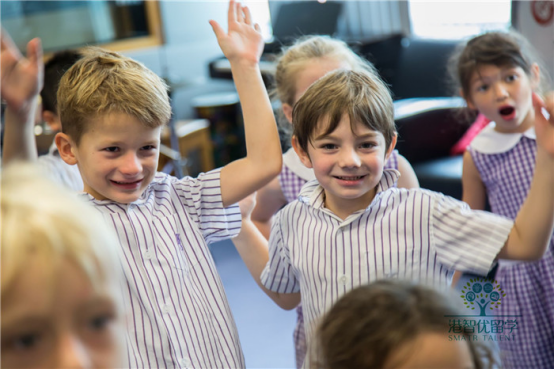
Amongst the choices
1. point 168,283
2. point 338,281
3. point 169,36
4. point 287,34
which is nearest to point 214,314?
point 168,283

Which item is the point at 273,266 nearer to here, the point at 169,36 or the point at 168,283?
the point at 168,283

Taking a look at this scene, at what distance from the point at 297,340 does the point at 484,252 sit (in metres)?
0.59

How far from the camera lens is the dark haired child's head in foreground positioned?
1820 mm

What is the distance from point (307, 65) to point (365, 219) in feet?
2.18

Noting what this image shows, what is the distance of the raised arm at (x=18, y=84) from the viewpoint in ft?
3.27

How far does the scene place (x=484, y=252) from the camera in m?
1.04

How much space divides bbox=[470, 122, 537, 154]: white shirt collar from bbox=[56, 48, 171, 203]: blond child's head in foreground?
1057 millimetres

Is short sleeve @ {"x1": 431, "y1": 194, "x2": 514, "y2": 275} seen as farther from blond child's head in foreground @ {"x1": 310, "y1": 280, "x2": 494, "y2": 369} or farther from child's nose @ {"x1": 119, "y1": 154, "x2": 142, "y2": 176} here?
child's nose @ {"x1": 119, "y1": 154, "x2": 142, "y2": 176}

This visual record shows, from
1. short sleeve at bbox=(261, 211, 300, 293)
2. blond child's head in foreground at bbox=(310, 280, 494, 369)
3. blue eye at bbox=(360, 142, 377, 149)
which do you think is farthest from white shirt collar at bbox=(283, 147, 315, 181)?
blond child's head in foreground at bbox=(310, 280, 494, 369)

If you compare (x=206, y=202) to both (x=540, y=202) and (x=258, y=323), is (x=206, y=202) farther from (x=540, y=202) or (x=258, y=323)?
(x=258, y=323)

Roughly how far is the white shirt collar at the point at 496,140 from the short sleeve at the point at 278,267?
84cm

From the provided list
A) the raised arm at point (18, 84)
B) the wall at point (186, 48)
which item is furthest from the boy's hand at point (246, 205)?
the wall at point (186, 48)

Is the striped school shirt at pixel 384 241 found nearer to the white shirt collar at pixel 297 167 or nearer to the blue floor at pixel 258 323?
the white shirt collar at pixel 297 167

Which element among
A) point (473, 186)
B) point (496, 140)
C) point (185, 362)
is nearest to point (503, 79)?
point (496, 140)
